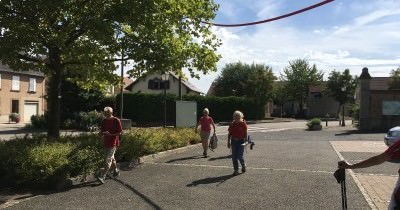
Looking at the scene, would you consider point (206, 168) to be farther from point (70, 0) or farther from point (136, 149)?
point (70, 0)

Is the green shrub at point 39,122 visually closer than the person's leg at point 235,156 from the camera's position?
No

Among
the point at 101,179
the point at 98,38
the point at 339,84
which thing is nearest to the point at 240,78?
the point at 339,84

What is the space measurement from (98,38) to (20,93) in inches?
1722

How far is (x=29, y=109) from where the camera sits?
55.5m

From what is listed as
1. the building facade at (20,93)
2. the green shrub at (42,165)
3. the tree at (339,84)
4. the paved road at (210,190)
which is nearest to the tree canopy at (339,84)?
the tree at (339,84)

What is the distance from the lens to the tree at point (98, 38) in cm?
1283

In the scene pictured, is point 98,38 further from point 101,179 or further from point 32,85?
point 32,85

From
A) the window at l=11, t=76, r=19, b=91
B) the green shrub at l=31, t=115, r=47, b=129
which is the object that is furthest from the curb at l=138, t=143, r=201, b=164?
the window at l=11, t=76, r=19, b=91

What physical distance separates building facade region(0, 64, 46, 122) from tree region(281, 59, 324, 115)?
38.4m

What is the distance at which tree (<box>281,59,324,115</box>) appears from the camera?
263 feet

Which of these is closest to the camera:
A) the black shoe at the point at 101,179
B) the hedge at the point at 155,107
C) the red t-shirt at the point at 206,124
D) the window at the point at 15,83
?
the black shoe at the point at 101,179

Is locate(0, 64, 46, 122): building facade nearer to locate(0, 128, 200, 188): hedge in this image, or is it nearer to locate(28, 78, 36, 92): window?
locate(28, 78, 36, 92): window

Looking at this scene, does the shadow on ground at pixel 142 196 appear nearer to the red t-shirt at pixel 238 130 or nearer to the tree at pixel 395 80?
the red t-shirt at pixel 238 130

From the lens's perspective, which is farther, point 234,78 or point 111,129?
point 234,78
